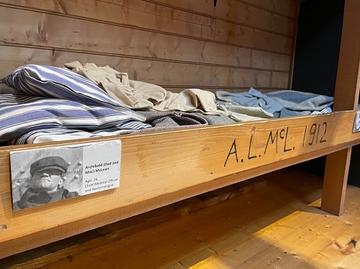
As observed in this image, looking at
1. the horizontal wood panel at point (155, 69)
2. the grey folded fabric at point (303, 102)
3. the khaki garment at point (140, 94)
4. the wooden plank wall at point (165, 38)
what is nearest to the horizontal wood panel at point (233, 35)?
the wooden plank wall at point (165, 38)

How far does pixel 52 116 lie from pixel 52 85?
80mm

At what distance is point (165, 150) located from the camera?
645mm

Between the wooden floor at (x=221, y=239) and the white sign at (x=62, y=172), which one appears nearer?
the white sign at (x=62, y=172)

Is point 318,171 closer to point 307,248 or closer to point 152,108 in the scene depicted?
point 307,248

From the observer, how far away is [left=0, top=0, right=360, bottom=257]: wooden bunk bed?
510 mm

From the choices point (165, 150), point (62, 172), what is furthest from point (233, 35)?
point (62, 172)

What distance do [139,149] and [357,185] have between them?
1.93 m

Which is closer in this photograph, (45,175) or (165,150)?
(45,175)

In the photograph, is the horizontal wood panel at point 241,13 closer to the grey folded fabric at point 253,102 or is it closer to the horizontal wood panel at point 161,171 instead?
the grey folded fabric at point 253,102

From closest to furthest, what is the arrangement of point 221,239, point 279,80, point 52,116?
point 52,116 < point 221,239 < point 279,80

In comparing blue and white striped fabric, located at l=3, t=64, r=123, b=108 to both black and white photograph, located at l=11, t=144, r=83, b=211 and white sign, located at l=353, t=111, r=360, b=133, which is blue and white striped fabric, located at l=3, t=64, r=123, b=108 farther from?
white sign, located at l=353, t=111, r=360, b=133

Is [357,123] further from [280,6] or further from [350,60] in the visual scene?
[280,6]

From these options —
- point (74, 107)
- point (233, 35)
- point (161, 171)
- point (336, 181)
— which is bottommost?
point (336, 181)

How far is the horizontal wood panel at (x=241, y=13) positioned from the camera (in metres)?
1.58
